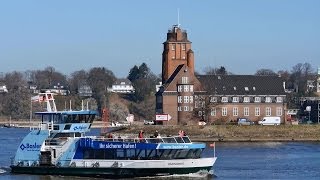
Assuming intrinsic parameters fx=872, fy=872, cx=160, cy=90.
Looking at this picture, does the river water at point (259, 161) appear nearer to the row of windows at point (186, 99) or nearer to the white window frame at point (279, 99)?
the row of windows at point (186, 99)

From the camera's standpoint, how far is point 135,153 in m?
61.2

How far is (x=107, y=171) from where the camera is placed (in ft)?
202

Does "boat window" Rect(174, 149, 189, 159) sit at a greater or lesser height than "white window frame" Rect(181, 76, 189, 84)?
lesser

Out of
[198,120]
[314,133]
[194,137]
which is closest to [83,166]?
[194,137]

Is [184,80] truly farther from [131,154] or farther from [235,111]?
[131,154]

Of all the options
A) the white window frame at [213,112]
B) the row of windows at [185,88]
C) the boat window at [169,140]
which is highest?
the row of windows at [185,88]

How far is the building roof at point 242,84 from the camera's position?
138 meters

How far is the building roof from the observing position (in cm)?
13812

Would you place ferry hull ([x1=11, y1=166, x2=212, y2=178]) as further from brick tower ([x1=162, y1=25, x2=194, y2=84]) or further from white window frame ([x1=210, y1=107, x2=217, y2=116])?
brick tower ([x1=162, y1=25, x2=194, y2=84])

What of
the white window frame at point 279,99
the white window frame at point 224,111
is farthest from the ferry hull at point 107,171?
the white window frame at point 279,99

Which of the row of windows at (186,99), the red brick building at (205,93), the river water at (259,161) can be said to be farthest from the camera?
the row of windows at (186,99)

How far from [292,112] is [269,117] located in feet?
145

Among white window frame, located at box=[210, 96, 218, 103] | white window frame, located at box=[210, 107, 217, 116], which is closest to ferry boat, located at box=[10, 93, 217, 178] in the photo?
white window frame, located at box=[210, 96, 218, 103]

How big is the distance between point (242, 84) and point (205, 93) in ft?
26.3
